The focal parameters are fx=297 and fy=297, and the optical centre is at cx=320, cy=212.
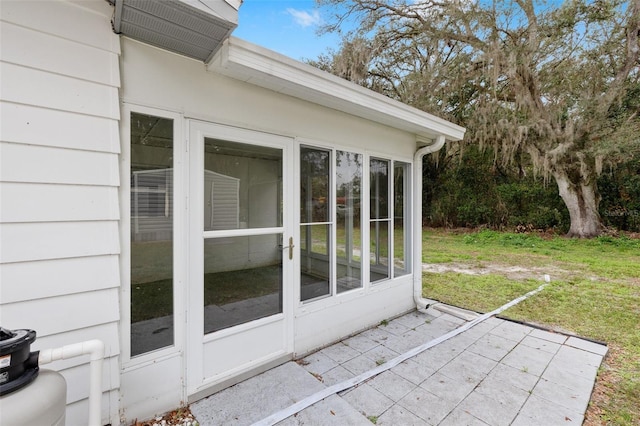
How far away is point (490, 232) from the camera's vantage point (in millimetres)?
9930

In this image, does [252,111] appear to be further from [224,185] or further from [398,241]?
[398,241]

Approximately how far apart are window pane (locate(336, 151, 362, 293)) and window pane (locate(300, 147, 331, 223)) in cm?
14

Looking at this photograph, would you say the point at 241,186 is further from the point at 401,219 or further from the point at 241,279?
the point at 401,219

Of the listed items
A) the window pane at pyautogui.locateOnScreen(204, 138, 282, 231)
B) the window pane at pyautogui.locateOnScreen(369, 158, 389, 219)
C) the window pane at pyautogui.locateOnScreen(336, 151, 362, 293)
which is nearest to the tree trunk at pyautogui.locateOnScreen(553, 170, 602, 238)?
the window pane at pyautogui.locateOnScreen(369, 158, 389, 219)

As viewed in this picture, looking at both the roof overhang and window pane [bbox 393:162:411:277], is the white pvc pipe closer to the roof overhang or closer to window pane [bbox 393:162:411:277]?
the roof overhang

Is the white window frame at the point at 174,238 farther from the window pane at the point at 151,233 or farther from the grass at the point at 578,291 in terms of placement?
the grass at the point at 578,291

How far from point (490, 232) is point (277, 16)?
9130 mm

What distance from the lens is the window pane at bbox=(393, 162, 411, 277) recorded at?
3.56 metres

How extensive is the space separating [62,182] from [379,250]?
281cm

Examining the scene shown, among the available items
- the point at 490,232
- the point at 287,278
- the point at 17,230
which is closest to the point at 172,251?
the point at 17,230

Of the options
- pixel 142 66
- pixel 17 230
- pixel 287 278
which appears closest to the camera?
pixel 17 230

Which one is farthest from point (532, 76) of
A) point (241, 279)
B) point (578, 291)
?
point (241, 279)

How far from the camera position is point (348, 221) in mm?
3047

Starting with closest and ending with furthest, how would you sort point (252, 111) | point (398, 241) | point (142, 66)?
point (142, 66), point (252, 111), point (398, 241)
